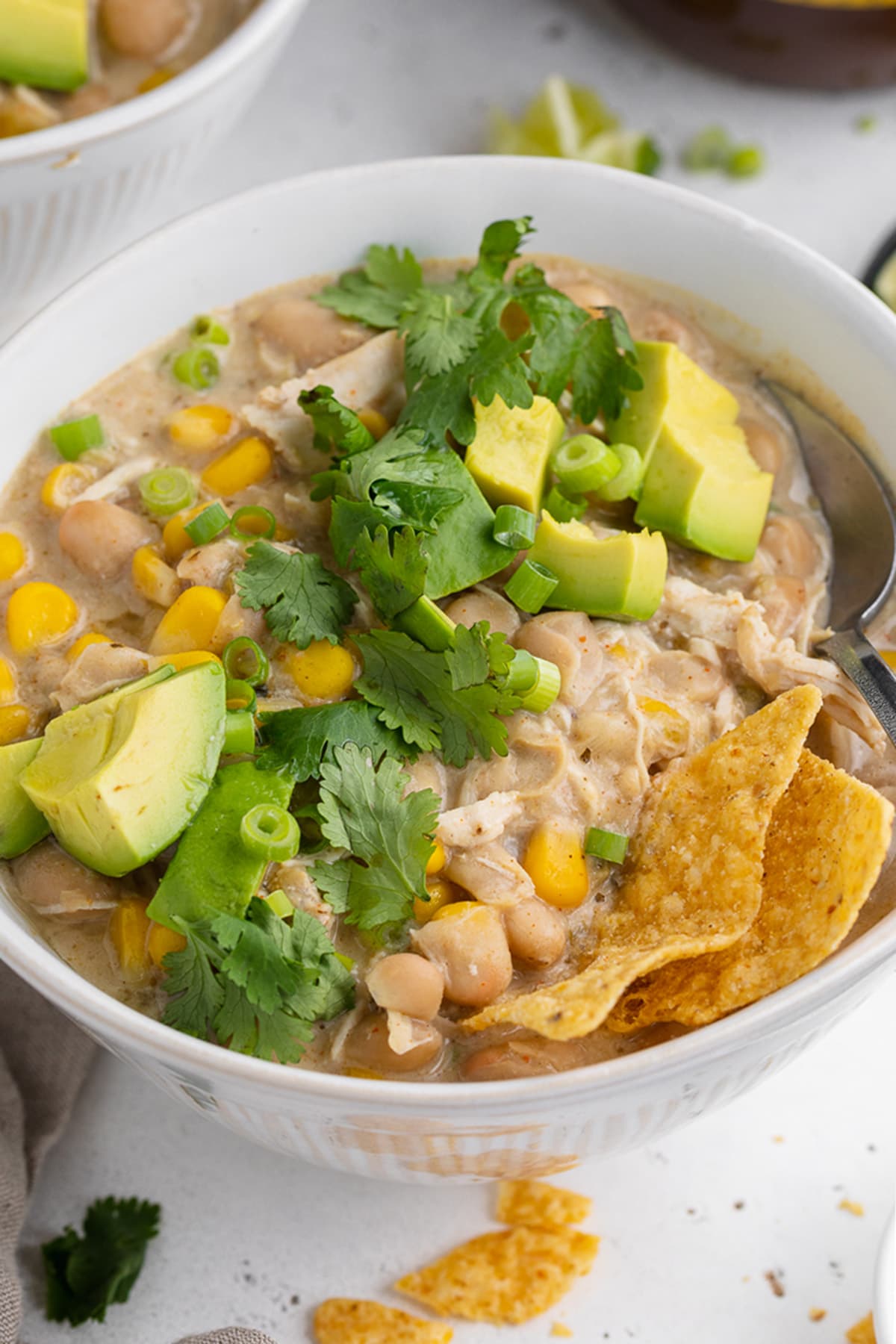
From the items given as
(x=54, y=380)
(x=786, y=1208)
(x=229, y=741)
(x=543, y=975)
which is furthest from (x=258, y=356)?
(x=786, y=1208)

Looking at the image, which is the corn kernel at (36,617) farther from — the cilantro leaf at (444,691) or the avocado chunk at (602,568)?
the avocado chunk at (602,568)

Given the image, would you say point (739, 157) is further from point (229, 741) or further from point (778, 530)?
point (229, 741)

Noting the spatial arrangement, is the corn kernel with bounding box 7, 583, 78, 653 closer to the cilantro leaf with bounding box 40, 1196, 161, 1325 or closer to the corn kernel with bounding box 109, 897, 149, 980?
the corn kernel with bounding box 109, 897, 149, 980

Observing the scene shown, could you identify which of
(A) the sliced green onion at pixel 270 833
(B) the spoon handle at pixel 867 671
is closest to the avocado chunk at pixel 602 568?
(B) the spoon handle at pixel 867 671

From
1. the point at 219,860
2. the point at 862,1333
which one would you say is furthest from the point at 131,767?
the point at 862,1333

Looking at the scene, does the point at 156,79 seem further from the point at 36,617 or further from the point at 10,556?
the point at 36,617
